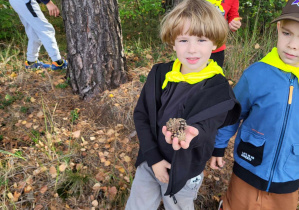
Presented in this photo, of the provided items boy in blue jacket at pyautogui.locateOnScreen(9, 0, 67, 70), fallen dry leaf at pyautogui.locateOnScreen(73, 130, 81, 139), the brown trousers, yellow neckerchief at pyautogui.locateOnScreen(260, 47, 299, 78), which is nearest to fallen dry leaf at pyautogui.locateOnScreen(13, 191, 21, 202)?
fallen dry leaf at pyautogui.locateOnScreen(73, 130, 81, 139)

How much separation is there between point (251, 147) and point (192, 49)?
87 cm

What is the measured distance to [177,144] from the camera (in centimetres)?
116

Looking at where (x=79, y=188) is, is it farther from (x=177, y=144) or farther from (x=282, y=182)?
(x=282, y=182)

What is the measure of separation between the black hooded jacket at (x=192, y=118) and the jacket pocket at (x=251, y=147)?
0.24 meters

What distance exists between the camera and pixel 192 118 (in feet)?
4.46

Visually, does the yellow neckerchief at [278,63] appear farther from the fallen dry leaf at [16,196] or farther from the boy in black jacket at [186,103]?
the fallen dry leaf at [16,196]

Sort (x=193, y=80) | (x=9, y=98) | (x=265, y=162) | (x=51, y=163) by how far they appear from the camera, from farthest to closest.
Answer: (x=9, y=98) < (x=51, y=163) < (x=265, y=162) < (x=193, y=80)

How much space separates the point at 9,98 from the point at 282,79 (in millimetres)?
3431

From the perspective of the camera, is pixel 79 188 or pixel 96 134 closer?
pixel 79 188

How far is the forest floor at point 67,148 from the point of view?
2.24 metres

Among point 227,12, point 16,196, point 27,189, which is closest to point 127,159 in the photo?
point 27,189

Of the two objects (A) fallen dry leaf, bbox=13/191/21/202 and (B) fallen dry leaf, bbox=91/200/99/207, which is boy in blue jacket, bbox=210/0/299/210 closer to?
(B) fallen dry leaf, bbox=91/200/99/207

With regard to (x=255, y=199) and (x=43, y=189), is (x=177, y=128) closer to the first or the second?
(x=255, y=199)

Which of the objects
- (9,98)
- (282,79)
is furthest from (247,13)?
(9,98)
